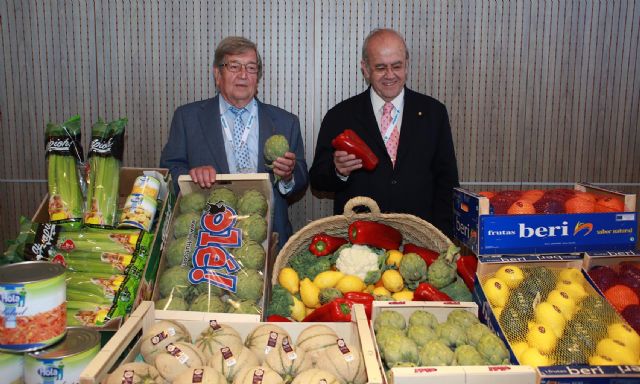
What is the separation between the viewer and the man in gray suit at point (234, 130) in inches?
121

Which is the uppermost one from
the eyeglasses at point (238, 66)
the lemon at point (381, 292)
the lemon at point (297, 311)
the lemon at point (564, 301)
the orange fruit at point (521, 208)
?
the eyeglasses at point (238, 66)

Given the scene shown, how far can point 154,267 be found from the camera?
2.32m

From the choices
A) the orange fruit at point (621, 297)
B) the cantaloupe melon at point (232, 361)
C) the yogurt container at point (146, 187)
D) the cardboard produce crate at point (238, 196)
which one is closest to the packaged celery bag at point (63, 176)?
the yogurt container at point (146, 187)

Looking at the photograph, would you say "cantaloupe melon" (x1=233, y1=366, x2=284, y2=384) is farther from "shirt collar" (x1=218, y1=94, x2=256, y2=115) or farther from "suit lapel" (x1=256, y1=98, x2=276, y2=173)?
"shirt collar" (x1=218, y1=94, x2=256, y2=115)

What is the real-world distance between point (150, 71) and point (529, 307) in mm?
3376

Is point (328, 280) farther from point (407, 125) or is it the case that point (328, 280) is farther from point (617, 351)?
point (407, 125)

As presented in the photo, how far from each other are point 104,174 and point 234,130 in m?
0.99

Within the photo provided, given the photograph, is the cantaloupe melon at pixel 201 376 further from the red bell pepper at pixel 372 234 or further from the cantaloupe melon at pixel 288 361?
the red bell pepper at pixel 372 234

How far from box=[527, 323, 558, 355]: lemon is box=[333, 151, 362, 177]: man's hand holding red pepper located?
52.6 inches

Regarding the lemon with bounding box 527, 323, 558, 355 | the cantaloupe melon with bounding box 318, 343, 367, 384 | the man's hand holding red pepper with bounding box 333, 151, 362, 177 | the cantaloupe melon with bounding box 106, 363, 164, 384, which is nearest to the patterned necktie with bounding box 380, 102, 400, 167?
the man's hand holding red pepper with bounding box 333, 151, 362, 177

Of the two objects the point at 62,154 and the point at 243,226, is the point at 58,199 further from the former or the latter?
the point at 243,226

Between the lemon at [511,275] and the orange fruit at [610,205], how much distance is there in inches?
21.4

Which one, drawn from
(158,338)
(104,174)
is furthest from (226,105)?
(158,338)

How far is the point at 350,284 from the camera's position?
2363 mm
